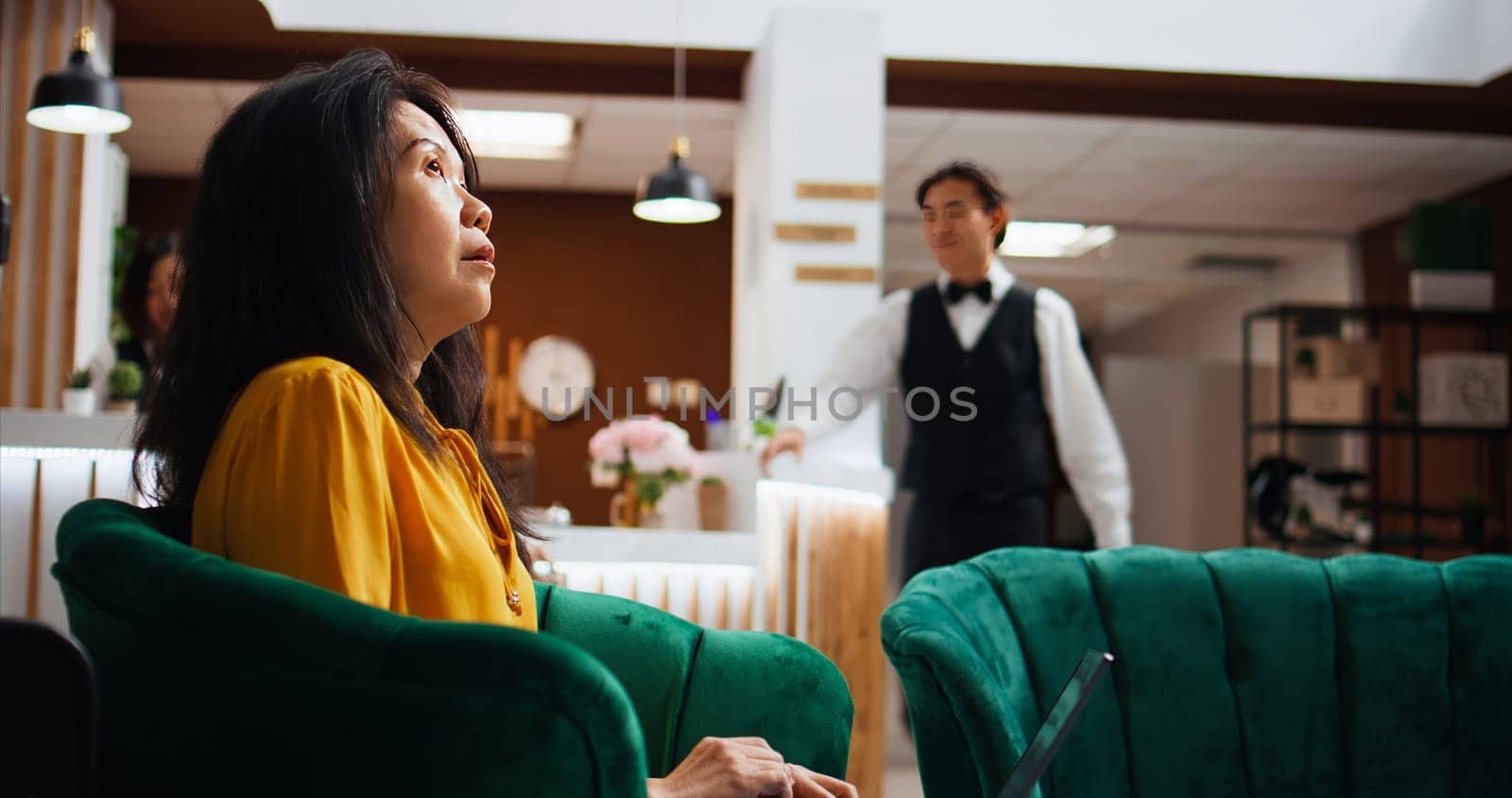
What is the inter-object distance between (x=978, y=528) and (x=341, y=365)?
141 centimetres

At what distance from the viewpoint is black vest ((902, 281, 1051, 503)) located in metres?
2.08

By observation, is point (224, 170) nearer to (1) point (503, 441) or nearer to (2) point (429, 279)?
(2) point (429, 279)

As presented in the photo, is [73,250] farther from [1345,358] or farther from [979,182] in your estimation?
[1345,358]

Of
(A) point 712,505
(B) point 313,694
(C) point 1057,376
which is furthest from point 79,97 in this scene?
(B) point 313,694

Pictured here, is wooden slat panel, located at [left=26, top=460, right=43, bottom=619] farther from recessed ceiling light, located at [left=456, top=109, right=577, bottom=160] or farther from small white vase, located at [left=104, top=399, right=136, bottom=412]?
recessed ceiling light, located at [left=456, top=109, right=577, bottom=160]

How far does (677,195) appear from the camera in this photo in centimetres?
466

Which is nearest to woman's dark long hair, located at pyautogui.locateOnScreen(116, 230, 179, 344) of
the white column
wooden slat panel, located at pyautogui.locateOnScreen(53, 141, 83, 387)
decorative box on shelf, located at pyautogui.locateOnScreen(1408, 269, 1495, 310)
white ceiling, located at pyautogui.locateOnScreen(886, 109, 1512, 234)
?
wooden slat panel, located at pyautogui.locateOnScreen(53, 141, 83, 387)

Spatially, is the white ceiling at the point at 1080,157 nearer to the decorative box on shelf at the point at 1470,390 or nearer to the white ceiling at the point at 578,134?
the white ceiling at the point at 578,134

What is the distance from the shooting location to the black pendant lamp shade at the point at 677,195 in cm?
469

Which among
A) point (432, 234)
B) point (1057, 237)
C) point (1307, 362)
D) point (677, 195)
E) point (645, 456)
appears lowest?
point (645, 456)

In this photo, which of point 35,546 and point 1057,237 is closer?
point 35,546

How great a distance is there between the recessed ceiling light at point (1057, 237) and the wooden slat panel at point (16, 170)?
5.34 meters

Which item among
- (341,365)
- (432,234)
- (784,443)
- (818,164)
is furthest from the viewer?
(818,164)

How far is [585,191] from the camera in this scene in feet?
27.1
